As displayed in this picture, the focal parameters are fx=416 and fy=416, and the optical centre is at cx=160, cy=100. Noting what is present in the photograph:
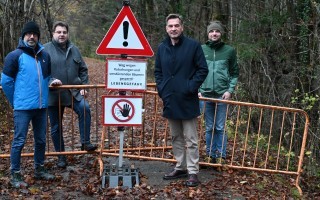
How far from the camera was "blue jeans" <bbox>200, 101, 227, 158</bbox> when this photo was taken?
6.80 m

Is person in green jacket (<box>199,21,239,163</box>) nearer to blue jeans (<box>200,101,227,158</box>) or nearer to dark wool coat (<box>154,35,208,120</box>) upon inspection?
blue jeans (<box>200,101,227,158</box>)

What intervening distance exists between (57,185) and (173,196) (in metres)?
1.78

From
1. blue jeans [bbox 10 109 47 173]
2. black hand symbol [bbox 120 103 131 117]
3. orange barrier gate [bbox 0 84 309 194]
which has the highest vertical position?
black hand symbol [bbox 120 103 131 117]

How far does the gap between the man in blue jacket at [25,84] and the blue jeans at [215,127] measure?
2.65 metres

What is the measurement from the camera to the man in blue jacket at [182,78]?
5859 mm

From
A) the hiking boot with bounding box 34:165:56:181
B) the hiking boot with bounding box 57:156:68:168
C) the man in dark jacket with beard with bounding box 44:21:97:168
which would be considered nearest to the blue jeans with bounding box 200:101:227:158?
the man in dark jacket with beard with bounding box 44:21:97:168

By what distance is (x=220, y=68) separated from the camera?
6.70 m

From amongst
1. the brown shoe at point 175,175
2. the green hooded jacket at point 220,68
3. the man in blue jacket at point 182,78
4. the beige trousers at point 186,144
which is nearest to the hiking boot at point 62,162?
the brown shoe at point 175,175

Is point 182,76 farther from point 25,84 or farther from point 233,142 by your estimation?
point 233,142

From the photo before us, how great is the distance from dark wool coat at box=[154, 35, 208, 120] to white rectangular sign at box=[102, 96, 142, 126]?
45 cm

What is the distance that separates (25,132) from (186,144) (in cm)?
234

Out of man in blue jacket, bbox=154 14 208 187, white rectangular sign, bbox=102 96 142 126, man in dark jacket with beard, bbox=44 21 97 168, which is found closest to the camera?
man in blue jacket, bbox=154 14 208 187

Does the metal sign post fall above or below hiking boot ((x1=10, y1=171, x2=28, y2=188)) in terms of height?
above

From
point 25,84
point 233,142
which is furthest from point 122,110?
point 233,142
